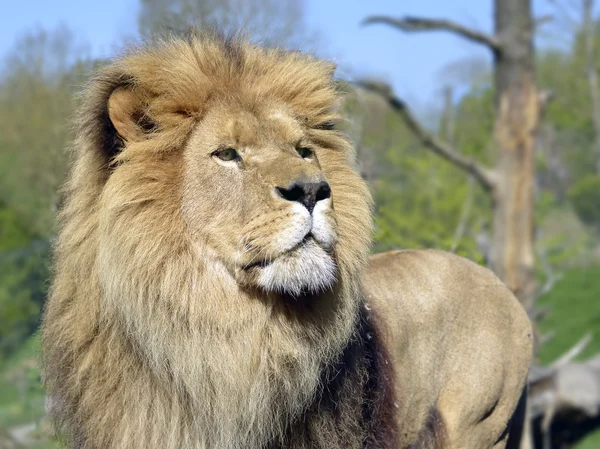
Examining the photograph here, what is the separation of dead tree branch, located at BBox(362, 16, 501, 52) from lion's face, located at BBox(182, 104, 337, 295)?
5693 millimetres

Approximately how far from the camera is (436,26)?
8742mm

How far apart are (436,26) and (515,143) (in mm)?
1485

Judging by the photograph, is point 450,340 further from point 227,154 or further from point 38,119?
point 38,119

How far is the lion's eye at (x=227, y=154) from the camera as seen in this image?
315 cm

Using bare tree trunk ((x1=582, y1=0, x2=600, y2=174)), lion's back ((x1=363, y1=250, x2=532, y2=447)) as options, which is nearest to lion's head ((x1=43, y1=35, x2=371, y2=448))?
lion's back ((x1=363, y1=250, x2=532, y2=447))

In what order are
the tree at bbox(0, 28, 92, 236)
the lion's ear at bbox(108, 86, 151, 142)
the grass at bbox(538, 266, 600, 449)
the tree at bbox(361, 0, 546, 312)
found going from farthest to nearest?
the grass at bbox(538, 266, 600, 449)
the tree at bbox(361, 0, 546, 312)
the tree at bbox(0, 28, 92, 236)
the lion's ear at bbox(108, 86, 151, 142)

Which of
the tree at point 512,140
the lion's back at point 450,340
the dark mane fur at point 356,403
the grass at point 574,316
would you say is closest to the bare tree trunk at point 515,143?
the tree at point 512,140

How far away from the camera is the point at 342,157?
140 inches

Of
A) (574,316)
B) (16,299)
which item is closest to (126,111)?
(16,299)

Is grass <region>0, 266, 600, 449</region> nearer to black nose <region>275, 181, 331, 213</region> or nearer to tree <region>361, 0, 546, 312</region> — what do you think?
tree <region>361, 0, 546, 312</region>

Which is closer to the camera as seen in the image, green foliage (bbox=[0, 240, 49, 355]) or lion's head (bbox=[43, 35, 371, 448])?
lion's head (bbox=[43, 35, 371, 448])

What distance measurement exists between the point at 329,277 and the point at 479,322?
1529mm

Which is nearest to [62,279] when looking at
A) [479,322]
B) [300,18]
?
[479,322]

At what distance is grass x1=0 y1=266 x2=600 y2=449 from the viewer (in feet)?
22.8
